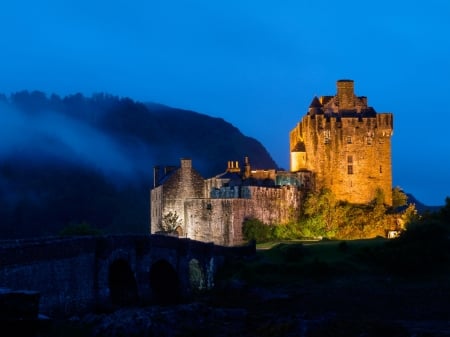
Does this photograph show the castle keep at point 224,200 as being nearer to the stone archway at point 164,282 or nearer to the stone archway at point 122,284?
the stone archway at point 164,282

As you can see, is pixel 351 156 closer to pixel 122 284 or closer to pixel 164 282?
pixel 164 282

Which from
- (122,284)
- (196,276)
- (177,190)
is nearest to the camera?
(122,284)

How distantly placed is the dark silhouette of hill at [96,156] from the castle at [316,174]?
31.4 meters

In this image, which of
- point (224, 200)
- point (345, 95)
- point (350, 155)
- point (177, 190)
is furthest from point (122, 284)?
point (345, 95)

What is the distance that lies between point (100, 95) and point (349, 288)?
117290 mm

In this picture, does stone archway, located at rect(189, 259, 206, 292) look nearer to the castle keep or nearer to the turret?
the castle keep

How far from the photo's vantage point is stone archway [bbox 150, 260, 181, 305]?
4262cm

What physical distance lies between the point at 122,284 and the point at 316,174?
24639mm

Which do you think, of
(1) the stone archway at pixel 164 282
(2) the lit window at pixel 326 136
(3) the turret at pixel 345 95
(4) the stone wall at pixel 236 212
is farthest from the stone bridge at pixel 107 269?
(3) the turret at pixel 345 95

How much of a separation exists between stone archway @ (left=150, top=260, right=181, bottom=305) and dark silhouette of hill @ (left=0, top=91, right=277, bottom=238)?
4795cm

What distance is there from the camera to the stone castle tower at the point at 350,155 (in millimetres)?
61844

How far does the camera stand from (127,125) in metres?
142

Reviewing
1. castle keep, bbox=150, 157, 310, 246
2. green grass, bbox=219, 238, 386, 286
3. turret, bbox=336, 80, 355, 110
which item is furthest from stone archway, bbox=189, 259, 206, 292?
turret, bbox=336, 80, 355, 110

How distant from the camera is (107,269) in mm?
35562
